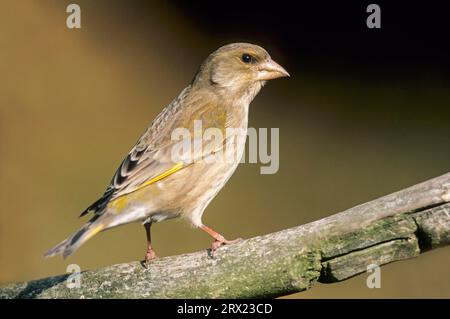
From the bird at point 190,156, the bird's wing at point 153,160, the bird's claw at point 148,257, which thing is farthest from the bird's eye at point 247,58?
the bird's claw at point 148,257

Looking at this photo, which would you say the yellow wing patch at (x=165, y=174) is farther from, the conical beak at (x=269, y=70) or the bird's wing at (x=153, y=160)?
the conical beak at (x=269, y=70)

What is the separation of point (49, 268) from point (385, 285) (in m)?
2.04

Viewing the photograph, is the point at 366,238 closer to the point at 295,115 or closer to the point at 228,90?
the point at 228,90

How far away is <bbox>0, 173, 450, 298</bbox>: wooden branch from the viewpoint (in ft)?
10.3

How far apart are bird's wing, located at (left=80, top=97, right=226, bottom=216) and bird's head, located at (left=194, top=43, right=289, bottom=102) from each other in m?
0.45

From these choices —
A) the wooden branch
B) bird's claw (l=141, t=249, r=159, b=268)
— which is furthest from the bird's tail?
bird's claw (l=141, t=249, r=159, b=268)

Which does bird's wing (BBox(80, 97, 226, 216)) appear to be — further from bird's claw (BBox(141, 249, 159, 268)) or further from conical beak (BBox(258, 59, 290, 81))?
conical beak (BBox(258, 59, 290, 81))

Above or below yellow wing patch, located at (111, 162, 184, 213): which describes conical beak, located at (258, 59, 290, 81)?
above

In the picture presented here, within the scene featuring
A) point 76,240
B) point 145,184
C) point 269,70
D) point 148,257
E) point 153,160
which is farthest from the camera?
point 269,70

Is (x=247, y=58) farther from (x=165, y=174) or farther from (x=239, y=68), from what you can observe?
(x=165, y=174)

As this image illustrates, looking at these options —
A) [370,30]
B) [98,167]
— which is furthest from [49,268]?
[370,30]

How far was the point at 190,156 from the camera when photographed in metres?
4.09

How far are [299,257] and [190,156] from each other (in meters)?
1.05

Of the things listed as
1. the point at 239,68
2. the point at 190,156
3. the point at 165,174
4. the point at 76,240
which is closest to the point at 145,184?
the point at 165,174
